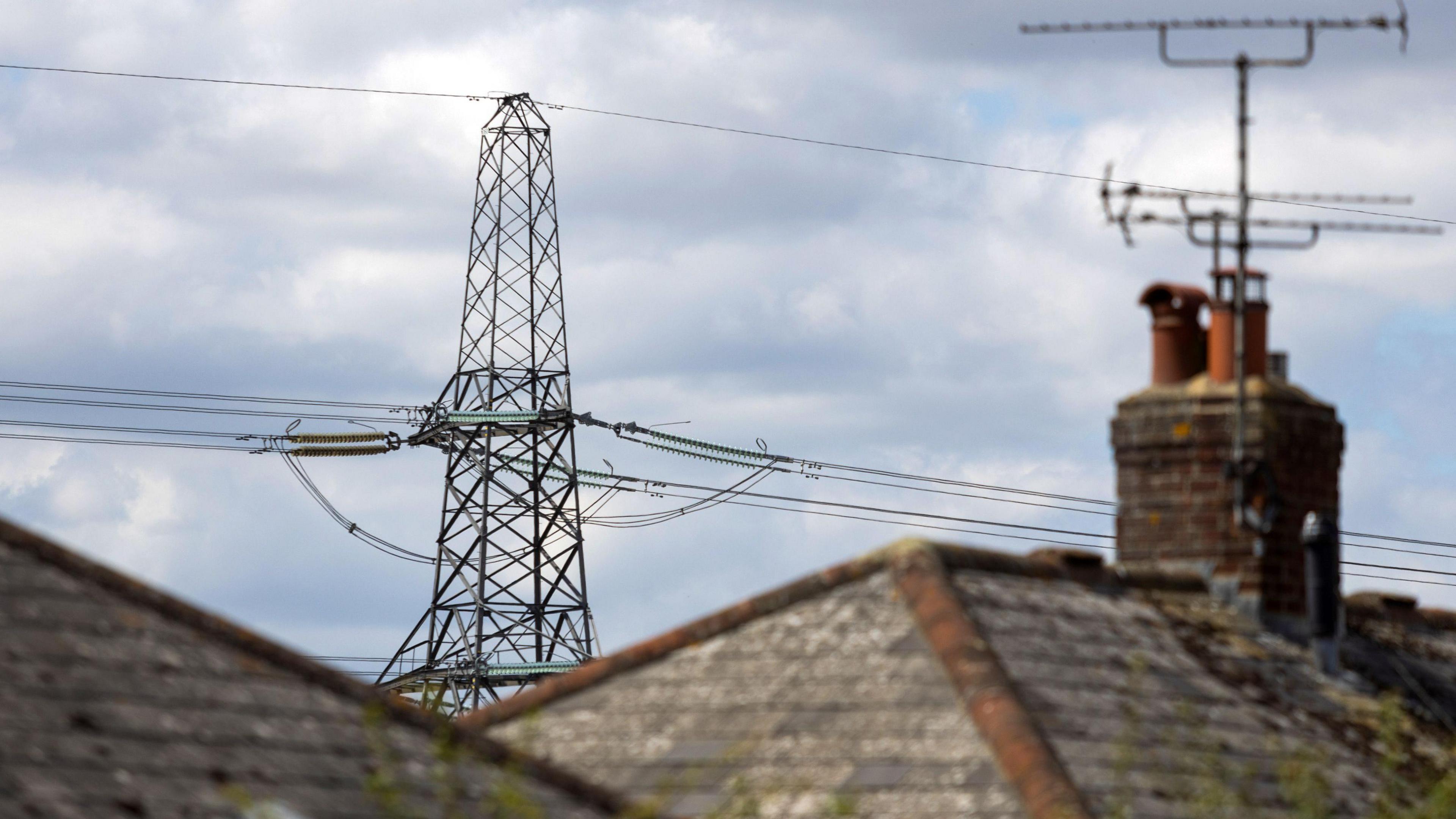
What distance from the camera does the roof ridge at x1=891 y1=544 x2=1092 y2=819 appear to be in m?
11.9

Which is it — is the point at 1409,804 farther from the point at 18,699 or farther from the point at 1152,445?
the point at 18,699

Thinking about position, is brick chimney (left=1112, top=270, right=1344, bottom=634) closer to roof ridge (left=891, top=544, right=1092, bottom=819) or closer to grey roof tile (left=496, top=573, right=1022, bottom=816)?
roof ridge (left=891, top=544, right=1092, bottom=819)

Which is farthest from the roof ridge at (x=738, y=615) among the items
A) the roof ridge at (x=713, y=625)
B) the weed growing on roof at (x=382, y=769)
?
the weed growing on roof at (x=382, y=769)

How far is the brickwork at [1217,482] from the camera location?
16781 millimetres

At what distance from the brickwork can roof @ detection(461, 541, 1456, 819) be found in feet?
1.58

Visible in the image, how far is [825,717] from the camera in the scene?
13242mm

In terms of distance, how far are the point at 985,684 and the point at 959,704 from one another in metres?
0.20

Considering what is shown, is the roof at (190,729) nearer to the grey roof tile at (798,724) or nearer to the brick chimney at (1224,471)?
the grey roof tile at (798,724)

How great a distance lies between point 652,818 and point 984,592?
5160 mm

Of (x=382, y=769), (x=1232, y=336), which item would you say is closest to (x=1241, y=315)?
(x=1232, y=336)

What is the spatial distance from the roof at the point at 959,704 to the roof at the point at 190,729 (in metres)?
0.62

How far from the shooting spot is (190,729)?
9.81 metres

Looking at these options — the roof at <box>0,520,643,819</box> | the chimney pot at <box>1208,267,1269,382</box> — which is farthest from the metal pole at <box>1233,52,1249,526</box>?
the roof at <box>0,520,643,819</box>

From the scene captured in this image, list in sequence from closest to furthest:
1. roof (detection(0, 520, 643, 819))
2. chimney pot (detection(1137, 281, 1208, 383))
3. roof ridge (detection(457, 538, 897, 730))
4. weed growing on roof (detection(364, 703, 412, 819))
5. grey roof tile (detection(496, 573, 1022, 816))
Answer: roof (detection(0, 520, 643, 819))
weed growing on roof (detection(364, 703, 412, 819))
grey roof tile (detection(496, 573, 1022, 816))
roof ridge (detection(457, 538, 897, 730))
chimney pot (detection(1137, 281, 1208, 383))
